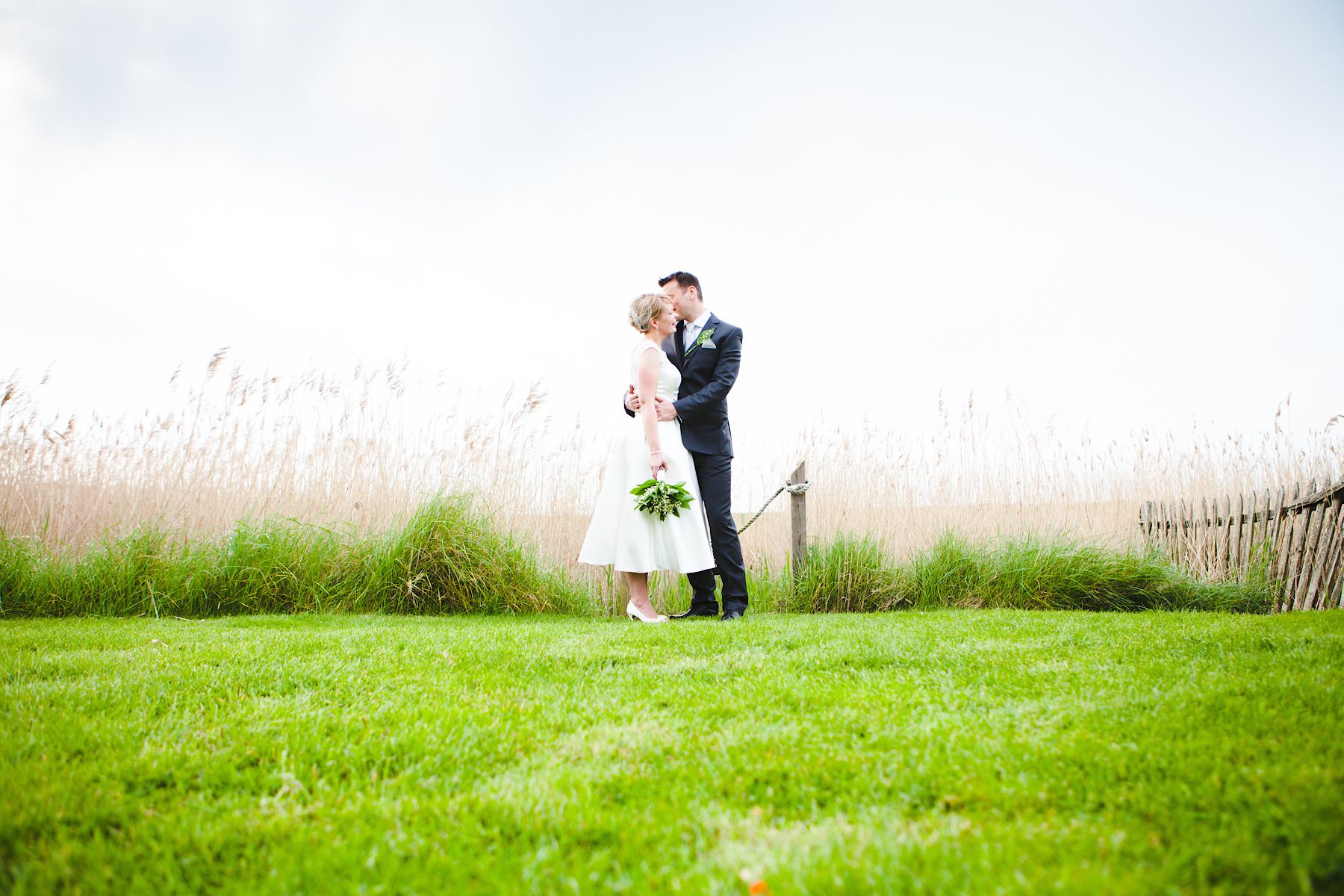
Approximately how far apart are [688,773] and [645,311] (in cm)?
354

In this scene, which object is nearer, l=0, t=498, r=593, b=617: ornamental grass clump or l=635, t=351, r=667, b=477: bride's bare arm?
l=635, t=351, r=667, b=477: bride's bare arm

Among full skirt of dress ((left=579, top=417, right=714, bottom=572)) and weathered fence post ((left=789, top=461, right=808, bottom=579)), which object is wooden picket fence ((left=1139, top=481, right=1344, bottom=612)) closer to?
weathered fence post ((left=789, top=461, right=808, bottom=579))

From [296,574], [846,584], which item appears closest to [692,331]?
[846,584]

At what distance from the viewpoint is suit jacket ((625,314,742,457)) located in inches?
190

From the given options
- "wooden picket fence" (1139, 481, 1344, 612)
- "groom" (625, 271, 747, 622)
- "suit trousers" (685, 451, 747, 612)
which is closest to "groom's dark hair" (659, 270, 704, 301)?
"groom" (625, 271, 747, 622)

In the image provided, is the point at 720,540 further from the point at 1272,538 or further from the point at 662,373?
the point at 1272,538

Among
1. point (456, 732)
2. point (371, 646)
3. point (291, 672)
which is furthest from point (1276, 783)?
point (371, 646)

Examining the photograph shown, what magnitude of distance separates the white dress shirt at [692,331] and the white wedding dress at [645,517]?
251mm

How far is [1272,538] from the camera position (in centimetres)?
532

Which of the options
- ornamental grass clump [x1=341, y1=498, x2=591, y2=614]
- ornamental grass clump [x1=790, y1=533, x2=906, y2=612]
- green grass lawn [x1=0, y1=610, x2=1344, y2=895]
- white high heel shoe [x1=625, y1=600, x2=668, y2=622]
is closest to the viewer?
green grass lawn [x1=0, y1=610, x2=1344, y2=895]

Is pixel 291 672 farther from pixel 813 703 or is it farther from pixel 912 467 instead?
pixel 912 467

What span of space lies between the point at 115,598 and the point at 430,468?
7.87ft

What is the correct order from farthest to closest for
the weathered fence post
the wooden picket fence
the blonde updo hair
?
the weathered fence post
the blonde updo hair
the wooden picket fence

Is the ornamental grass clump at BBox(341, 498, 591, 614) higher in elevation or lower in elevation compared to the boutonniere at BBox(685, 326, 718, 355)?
lower
